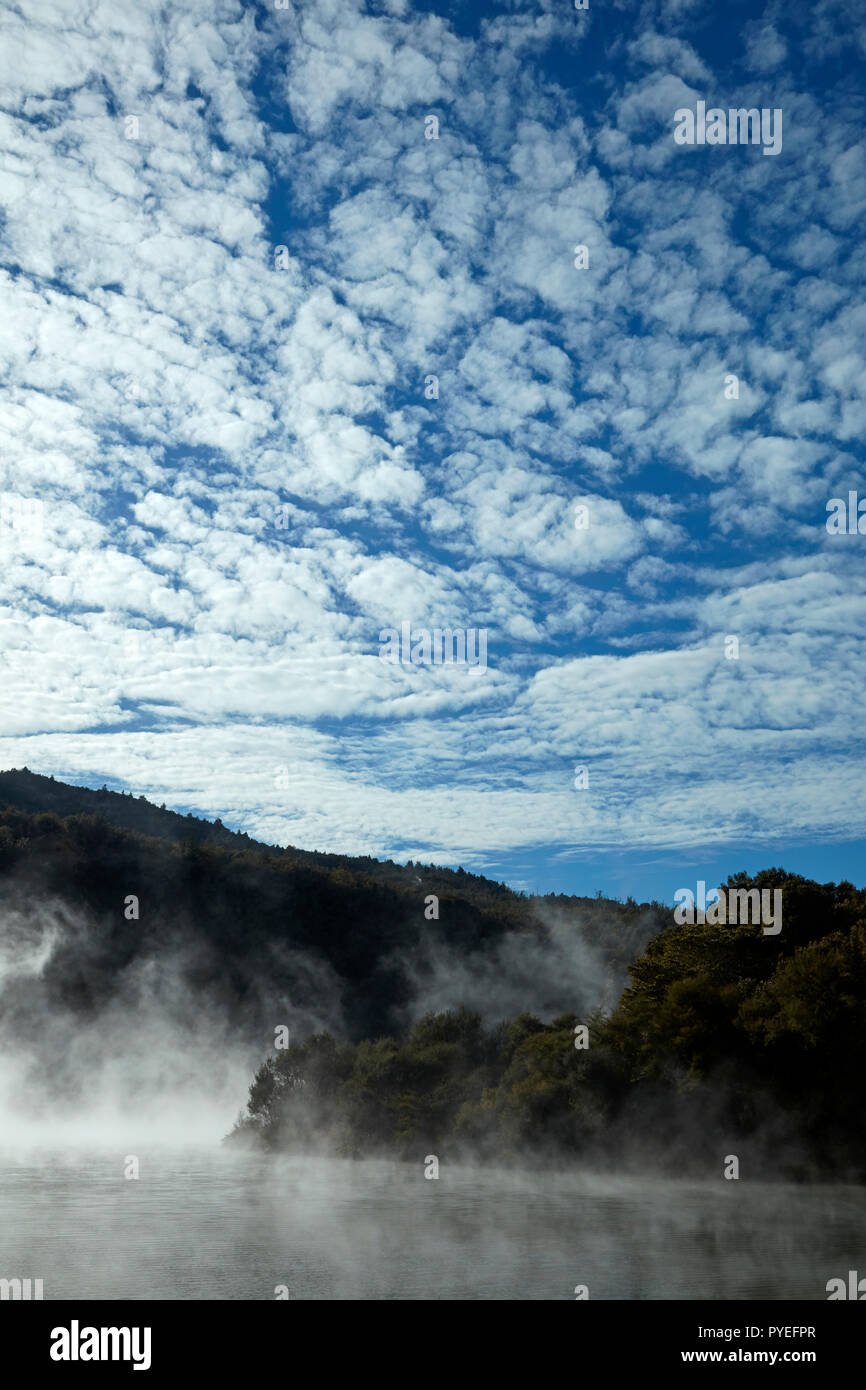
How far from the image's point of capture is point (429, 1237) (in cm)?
2745

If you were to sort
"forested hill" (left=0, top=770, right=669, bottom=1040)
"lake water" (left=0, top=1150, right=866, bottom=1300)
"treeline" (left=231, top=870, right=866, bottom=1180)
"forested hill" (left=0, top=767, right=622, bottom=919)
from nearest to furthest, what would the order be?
"lake water" (left=0, top=1150, right=866, bottom=1300) → "treeline" (left=231, top=870, right=866, bottom=1180) → "forested hill" (left=0, top=770, right=669, bottom=1040) → "forested hill" (left=0, top=767, right=622, bottom=919)

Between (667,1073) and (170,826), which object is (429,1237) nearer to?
(667,1073)

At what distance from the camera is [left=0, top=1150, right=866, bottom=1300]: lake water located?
68.3ft

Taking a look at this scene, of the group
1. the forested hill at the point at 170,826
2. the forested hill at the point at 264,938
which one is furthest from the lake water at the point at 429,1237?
the forested hill at the point at 170,826

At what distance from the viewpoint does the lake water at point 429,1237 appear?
2083 cm

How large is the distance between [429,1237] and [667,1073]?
17.6 m

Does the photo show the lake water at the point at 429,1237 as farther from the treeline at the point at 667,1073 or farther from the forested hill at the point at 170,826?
the forested hill at the point at 170,826

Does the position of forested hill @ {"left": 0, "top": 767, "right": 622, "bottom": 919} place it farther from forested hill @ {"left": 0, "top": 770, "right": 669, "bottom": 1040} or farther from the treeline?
the treeline

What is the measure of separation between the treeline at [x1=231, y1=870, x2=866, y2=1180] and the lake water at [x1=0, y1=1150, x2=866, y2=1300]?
6.55ft

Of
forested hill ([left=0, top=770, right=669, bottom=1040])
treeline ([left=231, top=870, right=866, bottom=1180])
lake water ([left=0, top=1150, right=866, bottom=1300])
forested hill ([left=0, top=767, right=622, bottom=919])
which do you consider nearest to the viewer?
lake water ([left=0, top=1150, right=866, bottom=1300])

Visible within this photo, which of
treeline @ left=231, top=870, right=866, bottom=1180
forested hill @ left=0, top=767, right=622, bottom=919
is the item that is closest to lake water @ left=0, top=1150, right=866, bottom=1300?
treeline @ left=231, top=870, right=866, bottom=1180

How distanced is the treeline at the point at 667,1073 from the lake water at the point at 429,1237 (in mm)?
1997
